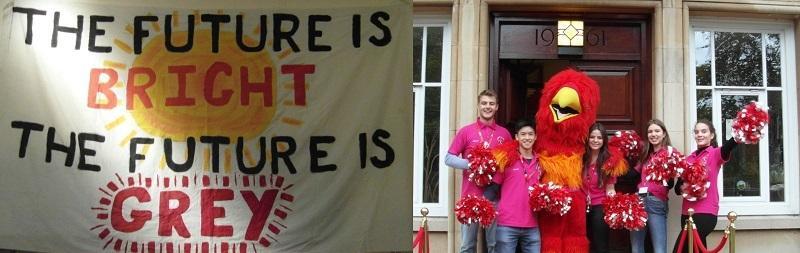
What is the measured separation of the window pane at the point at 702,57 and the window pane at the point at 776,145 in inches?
24.7

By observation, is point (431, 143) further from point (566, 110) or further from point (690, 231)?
point (690, 231)

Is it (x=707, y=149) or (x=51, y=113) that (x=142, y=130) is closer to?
(x=51, y=113)

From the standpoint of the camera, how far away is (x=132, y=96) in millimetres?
3828

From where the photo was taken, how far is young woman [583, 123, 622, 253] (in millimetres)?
5531

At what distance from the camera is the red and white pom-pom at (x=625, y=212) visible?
5.31 metres

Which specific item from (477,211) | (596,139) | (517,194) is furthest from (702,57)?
(477,211)

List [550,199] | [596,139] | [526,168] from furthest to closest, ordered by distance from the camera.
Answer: [596,139] < [526,168] < [550,199]

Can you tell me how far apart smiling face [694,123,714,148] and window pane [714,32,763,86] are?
3.58ft

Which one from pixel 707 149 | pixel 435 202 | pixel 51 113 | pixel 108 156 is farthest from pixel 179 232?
pixel 707 149

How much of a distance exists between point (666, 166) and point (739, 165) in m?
1.64

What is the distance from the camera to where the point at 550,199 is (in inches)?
200

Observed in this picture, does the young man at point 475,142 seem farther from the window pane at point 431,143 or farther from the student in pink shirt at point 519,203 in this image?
the window pane at point 431,143

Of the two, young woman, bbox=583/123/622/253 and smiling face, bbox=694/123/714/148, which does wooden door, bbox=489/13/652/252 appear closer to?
smiling face, bbox=694/123/714/148

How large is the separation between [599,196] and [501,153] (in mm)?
889
